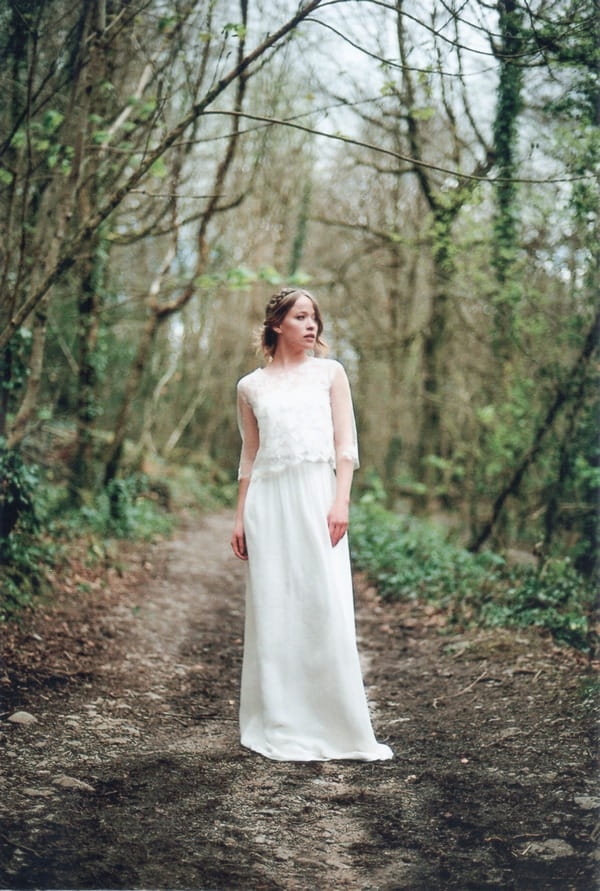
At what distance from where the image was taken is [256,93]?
12141 millimetres

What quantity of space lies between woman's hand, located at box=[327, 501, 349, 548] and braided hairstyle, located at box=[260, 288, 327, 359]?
0.94 metres

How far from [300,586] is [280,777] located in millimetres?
930

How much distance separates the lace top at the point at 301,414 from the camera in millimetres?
4066

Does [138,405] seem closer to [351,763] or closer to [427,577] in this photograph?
[427,577]

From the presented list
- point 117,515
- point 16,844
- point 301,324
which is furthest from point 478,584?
point 16,844

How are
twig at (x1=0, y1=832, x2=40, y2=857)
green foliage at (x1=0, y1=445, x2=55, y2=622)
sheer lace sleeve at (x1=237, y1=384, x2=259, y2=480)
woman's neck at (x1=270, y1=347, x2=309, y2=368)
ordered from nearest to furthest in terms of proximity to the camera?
twig at (x1=0, y1=832, x2=40, y2=857)
woman's neck at (x1=270, y1=347, x2=309, y2=368)
sheer lace sleeve at (x1=237, y1=384, x2=259, y2=480)
green foliage at (x1=0, y1=445, x2=55, y2=622)

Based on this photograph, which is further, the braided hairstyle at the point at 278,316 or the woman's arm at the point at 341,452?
the braided hairstyle at the point at 278,316

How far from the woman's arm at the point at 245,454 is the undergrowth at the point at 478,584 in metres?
2.80

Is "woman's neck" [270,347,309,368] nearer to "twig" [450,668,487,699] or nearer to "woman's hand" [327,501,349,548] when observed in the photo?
"woman's hand" [327,501,349,548]

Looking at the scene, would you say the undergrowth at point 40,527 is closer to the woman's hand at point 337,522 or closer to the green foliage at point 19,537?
the green foliage at point 19,537

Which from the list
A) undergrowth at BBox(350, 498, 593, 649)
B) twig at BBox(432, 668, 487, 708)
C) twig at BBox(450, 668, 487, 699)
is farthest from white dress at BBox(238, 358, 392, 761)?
undergrowth at BBox(350, 498, 593, 649)

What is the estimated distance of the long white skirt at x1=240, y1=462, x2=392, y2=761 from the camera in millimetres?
3844

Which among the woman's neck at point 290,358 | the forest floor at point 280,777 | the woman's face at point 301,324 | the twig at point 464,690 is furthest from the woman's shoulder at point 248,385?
the twig at point 464,690

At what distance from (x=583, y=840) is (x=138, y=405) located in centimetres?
1596
